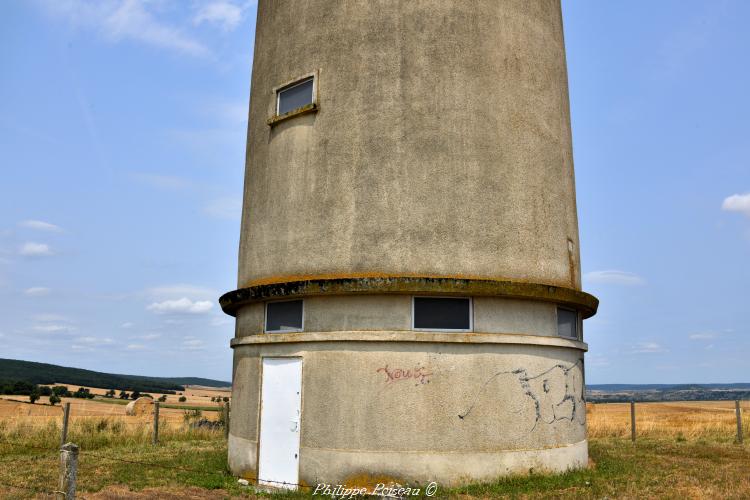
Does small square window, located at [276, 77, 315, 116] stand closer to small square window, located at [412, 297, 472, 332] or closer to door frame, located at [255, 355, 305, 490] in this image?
small square window, located at [412, 297, 472, 332]

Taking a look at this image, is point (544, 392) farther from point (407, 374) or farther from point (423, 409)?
point (407, 374)

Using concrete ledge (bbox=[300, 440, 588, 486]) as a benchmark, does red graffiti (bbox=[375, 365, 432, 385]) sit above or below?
above

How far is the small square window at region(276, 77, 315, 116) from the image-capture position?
12.4 meters

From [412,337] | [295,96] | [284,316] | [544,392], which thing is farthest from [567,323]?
[295,96]

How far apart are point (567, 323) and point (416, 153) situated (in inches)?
179

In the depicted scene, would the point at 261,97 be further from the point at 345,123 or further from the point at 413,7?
the point at 413,7

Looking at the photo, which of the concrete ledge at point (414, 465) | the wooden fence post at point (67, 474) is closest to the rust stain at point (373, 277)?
the concrete ledge at point (414, 465)

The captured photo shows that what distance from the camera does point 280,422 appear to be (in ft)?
37.1

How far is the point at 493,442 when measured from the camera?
10578 millimetres

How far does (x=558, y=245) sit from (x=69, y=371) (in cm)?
15645

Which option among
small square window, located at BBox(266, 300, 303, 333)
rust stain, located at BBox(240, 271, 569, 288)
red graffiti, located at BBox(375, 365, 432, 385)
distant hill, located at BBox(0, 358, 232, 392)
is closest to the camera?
red graffiti, located at BBox(375, 365, 432, 385)

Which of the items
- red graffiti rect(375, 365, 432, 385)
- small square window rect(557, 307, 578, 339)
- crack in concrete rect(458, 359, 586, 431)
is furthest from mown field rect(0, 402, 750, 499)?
small square window rect(557, 307, 578, 339)

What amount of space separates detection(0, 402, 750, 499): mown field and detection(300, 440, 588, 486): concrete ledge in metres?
0.22

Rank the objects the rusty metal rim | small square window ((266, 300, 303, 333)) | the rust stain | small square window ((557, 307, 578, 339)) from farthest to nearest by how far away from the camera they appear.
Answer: small square window ((557, 307, 578, 339))
small square window ((266, 300, 303, 333))
the rust stain
the rusty metal rim
